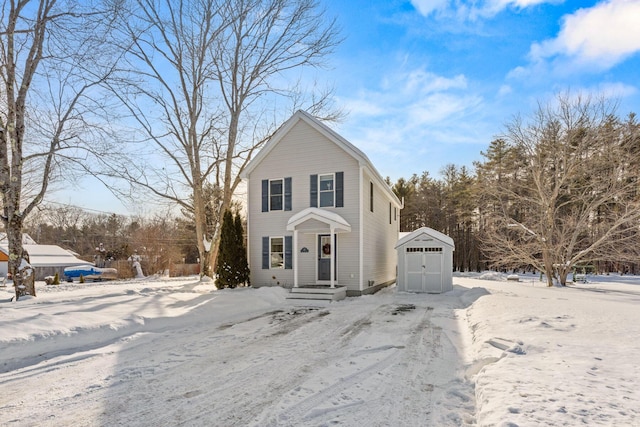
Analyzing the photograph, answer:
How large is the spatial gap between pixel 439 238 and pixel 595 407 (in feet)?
37.4

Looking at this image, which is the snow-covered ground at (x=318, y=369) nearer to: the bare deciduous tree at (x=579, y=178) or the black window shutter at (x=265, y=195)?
the black window shutter at (x=265, y=195)

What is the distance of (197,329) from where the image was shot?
7.26m

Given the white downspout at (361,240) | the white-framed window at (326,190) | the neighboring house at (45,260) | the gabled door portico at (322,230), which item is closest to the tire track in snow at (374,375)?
the gabled door portico at (322,230)

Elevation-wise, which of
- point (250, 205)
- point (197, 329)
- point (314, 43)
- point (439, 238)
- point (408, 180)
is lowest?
point (197, 329)

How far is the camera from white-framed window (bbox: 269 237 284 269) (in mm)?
13850

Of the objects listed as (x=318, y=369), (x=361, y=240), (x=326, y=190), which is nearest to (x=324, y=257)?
(x=361, y=240)

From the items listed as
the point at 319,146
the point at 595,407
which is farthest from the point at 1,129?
the point at 595,407

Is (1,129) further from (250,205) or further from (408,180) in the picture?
(408,180)

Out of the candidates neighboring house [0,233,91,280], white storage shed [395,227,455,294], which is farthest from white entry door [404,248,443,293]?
neighboring house [0,233,91,280]

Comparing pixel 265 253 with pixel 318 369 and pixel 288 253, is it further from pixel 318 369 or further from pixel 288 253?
pixel 318 369

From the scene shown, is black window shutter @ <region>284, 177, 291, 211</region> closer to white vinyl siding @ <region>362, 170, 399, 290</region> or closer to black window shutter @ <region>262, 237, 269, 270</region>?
black window shutter @ <region>262, 237, 269, 270</region>

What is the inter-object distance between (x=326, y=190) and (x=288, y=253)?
2752 mm

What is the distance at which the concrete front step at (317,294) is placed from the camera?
37.8 ft

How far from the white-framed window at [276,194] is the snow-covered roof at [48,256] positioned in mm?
25542
